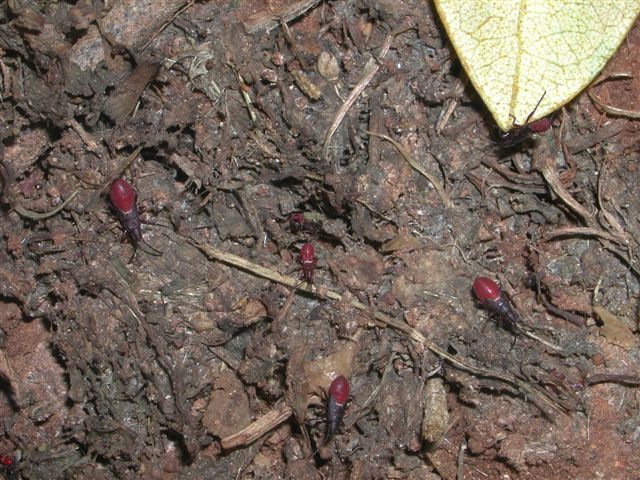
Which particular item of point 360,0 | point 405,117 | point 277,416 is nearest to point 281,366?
point 277,416

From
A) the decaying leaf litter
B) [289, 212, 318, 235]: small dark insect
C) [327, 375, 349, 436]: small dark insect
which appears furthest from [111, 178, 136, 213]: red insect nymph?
[327, 375, 349, 436]: small dark insect

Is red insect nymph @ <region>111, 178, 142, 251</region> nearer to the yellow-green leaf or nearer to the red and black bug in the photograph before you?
the red and black bug

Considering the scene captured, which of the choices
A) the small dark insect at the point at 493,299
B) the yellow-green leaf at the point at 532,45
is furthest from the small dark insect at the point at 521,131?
the small dark insect at the point at 493,299

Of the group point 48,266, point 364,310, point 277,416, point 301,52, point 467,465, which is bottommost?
point 467,465

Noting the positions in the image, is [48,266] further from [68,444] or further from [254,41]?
[254,41]

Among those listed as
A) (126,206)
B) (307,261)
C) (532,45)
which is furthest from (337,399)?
(532,45)

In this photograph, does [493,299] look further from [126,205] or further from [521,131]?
[126,205]
